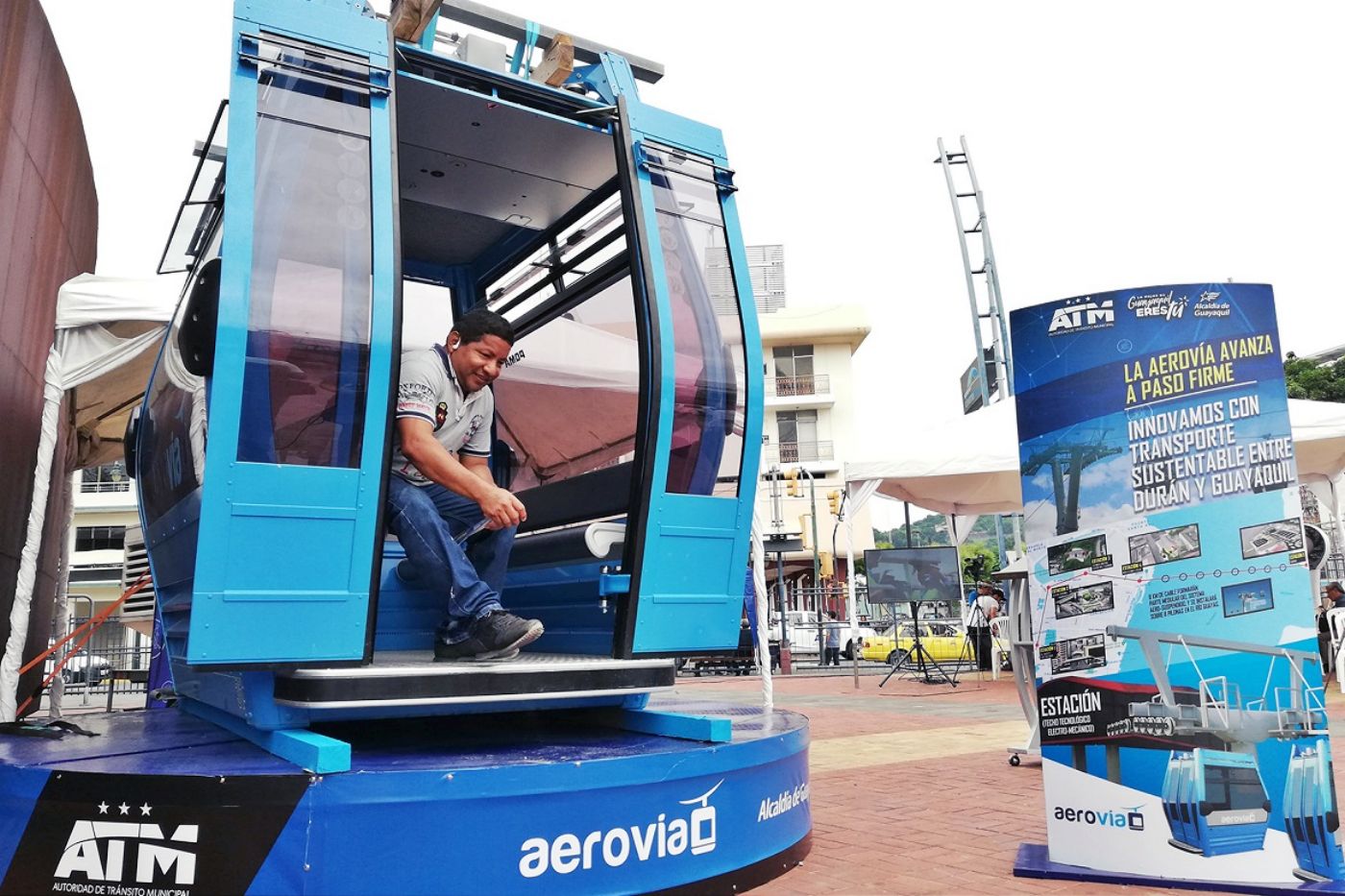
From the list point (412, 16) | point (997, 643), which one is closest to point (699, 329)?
point (412, 16)

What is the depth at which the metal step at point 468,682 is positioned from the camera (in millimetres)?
3006

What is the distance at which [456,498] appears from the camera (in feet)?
13.7

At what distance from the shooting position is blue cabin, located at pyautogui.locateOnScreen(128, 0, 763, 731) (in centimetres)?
300

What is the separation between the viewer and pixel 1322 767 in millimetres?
3223

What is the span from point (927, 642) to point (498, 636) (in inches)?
656

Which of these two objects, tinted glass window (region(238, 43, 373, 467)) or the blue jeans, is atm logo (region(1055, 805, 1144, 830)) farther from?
tinted glass window (region(238, 43, 373, 467))

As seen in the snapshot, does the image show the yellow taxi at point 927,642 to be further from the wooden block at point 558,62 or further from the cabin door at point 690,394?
the wooden block at point 558,62

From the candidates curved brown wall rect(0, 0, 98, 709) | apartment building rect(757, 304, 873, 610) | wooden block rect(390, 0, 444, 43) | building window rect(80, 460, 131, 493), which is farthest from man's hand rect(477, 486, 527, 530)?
building window rect(80, 460, 131, 493)

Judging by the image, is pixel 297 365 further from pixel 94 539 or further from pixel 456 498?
pixel 94 539

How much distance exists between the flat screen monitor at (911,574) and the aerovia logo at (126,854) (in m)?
11.3

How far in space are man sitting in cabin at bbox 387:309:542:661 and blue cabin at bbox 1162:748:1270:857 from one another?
91.7 inches

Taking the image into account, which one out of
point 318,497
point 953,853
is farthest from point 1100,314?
→ point 318,497

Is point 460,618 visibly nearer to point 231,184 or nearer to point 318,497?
point 318,497

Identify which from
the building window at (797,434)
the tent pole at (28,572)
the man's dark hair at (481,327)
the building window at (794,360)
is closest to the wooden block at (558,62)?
the man's dark hair at (481,327)
